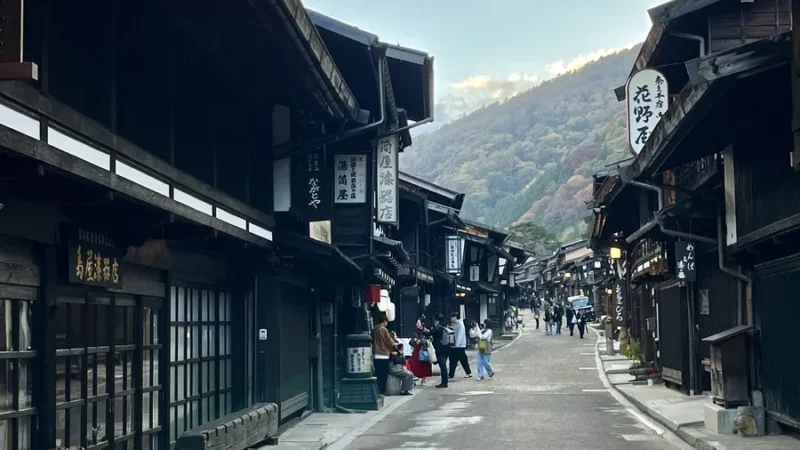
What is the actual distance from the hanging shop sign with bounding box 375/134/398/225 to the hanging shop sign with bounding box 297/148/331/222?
12.5ft

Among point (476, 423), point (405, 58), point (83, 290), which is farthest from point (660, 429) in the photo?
point (83, 290)

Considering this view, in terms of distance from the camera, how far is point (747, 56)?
1120 centimetres

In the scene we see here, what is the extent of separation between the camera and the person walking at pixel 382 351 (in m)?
23.8

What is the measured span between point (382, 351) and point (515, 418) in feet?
18.1

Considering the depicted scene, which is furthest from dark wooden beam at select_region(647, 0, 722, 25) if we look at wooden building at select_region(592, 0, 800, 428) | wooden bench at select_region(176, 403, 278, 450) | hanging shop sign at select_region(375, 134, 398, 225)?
wooden bench at select_region(176, 403, 278, 450)

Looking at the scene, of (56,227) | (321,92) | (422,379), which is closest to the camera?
(56,227)

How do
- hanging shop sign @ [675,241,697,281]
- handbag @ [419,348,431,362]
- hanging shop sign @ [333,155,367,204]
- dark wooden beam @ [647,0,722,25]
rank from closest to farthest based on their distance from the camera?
dark wooden beam @ [647,0,722,25] < hanging shop sign @ [333,155,367,204] < hanging shop sign @ [675,241,697,281] < handbag @ [419,348,431,362]

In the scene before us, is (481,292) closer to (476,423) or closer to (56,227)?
(476,423)

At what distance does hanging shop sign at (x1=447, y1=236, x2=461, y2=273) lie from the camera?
4322 centimetres

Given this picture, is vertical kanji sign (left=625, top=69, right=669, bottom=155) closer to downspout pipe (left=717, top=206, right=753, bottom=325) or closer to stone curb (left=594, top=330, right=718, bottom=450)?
downspout pipe (left=717, top=206, right=753, bottom=325)

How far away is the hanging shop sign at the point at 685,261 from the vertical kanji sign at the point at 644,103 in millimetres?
2274

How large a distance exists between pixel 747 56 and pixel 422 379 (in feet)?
62.8

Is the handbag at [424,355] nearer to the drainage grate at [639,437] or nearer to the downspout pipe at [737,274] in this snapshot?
the downspout pipe at [737,274]

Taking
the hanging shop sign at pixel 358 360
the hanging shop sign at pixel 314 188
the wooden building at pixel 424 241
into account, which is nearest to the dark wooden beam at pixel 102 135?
the hanging shop sign at pixel 314 188
